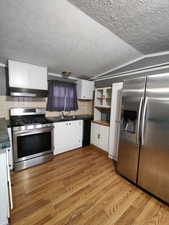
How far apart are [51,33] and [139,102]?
173 centimetres

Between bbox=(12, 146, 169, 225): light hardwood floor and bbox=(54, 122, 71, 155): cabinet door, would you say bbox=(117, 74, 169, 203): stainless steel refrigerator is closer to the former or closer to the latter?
bbox=(12, 146, 169, 225): light hardwood floor

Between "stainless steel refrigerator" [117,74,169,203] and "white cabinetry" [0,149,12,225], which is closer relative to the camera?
"white cabinetry" [0,149,12,225]

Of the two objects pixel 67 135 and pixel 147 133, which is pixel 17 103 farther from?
pixel 147 133

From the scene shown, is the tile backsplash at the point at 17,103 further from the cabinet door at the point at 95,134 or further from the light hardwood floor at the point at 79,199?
the light hardwood floor at the point at 79,199

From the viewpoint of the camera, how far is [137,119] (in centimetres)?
176

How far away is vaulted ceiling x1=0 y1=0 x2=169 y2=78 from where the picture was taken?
1.28 meters

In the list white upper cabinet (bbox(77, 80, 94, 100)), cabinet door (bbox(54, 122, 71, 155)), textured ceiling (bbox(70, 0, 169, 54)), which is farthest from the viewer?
white upper cabinet (bbox(77, 80, 94, 100))

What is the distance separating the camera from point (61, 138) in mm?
2842

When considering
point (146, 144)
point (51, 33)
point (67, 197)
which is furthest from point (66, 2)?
point (67, 197)

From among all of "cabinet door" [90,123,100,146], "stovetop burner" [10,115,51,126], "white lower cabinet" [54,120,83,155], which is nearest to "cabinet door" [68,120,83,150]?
"white lower cabinet" [54,120,83,155]

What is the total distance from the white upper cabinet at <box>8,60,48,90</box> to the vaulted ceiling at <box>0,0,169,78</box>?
0.13 m

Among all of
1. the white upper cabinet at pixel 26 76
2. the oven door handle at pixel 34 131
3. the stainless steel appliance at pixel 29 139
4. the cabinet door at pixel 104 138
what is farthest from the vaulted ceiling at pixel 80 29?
the cabinet door at pixel 104 138

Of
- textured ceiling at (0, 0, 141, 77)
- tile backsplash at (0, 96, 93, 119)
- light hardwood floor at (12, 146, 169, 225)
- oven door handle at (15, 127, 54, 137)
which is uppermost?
textured ceiling at (0, 0, 141, 77)

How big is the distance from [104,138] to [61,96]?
1.73m
